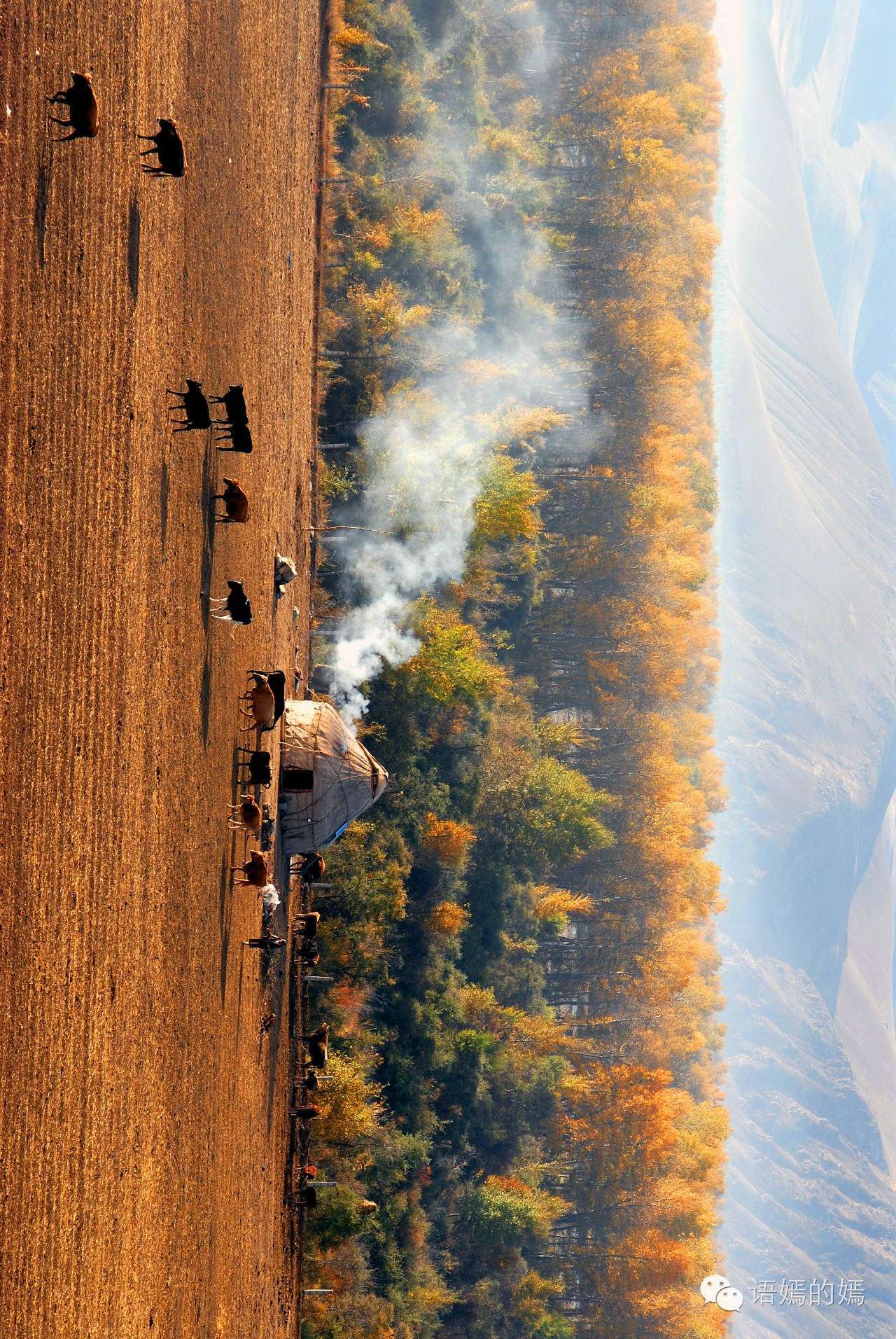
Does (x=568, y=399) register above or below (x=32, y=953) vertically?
above

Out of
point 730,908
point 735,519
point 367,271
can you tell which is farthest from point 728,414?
point 367,271

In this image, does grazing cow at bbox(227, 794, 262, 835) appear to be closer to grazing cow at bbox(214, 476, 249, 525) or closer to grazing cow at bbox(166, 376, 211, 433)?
grazing cow at bbox(214, 476, 249, 525)

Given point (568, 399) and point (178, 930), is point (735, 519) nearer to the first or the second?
point (568, 399)

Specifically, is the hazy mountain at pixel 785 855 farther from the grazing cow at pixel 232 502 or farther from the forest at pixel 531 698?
the grazing cow at pixel 232 502

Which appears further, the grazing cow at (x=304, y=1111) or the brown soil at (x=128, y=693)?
the grazing cow at (x=304, y=1111)

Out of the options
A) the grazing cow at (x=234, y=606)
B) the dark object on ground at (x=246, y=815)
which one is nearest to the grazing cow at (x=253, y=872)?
the dark object on ground at (x=246, y=815)

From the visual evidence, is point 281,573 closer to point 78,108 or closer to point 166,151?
point 166,151
